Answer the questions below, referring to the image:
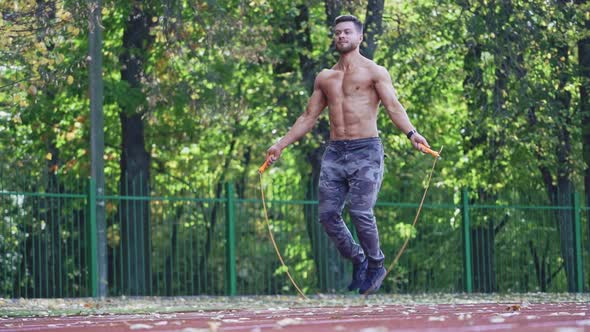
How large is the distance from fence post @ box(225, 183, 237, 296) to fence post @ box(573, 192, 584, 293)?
7032 millimetres

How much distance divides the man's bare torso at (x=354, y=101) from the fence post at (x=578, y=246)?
1277cm

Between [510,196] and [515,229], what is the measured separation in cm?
59

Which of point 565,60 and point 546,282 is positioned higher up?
point 565,60

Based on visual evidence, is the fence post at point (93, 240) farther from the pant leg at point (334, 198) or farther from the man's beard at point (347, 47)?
the man's beard at point (347, 47)

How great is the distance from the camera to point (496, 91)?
955 inches

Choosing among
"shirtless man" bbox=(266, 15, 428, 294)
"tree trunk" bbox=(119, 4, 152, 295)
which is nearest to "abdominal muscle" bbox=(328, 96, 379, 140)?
"shirtless man" bbox=(266, 15, 428, 294)

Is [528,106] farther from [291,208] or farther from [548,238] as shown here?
[291,208]

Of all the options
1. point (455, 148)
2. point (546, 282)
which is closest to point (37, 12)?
point (546, 282)

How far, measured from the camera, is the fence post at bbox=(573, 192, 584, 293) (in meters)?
23.4

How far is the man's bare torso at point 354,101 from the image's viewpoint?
11234 mm

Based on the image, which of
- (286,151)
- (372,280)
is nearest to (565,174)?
(286,151)

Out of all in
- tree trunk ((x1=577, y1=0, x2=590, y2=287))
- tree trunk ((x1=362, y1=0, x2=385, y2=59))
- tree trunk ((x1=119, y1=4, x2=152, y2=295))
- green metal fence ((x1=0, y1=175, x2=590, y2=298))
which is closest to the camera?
green metal fence ((x1=0, y1=175, x2=590, y2=298))

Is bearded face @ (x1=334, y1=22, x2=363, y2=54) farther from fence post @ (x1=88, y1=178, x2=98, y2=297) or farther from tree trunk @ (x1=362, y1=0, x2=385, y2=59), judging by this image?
tree trunk @ (x1=362, y1=0, x2=385, y2=59)

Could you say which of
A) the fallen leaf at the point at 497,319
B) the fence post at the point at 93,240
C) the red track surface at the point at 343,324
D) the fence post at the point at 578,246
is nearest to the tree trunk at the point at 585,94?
the fence post at the point at 578,246
